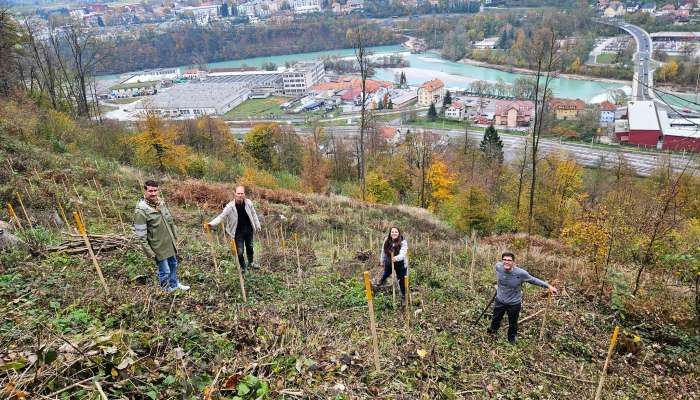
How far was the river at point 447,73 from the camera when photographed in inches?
2334

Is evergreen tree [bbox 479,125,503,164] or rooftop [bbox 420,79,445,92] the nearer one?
evergreen tree [bbox 479,125,503,164]

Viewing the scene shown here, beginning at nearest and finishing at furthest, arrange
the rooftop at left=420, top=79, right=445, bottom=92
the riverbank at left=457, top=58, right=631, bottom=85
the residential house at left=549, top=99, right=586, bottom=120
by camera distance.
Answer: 1. the residential house at left=549, top=99, right=586, bottom=120
2. the rooftop at left=420, top=79, right=445, bottom=92
3. the riverbank at left=457, top=58, right=631, bottom=85

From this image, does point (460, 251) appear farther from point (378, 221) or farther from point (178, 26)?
point (178, 26)

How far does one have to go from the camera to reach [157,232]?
5078 millimetres

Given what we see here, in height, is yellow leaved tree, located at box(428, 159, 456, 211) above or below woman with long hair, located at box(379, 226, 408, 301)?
below

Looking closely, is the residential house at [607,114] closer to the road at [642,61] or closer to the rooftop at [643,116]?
the rooftop at [643,116]

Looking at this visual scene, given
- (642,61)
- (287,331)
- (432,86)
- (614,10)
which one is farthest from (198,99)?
(614,10)

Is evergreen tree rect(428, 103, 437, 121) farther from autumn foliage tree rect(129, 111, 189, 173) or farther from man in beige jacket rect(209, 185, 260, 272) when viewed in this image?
man in beige jacket rect(209, 185, 260, 272)

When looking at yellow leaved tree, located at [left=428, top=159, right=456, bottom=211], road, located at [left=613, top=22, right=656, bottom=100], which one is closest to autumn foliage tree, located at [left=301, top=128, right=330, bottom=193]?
yellow leaved tree, located at [left=428, top=159, right=456, bottom=211]

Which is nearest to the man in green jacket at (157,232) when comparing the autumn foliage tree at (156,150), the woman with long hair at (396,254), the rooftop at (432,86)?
the woman with long hair at (396,254)

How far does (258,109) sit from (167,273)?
2385 inches

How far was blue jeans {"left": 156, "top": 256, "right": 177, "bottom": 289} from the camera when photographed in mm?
5258

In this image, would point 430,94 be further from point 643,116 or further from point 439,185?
point 439,185

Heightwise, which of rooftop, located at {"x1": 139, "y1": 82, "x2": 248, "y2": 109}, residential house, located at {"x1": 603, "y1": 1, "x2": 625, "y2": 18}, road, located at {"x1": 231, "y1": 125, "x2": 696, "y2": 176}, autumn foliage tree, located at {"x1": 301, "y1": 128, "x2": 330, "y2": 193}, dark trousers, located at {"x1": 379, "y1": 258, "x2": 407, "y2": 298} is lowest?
road, located at {"x1": 231, "y1": 125, "x2": 696, "y2": 176}
